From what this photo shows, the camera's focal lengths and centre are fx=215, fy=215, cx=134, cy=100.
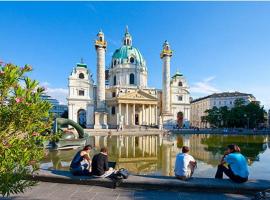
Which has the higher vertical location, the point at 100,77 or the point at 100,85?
the point at 100,77

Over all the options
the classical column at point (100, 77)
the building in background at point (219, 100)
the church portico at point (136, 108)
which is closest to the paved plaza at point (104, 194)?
the church portico at point (136, 108)

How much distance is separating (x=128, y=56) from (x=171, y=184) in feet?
209

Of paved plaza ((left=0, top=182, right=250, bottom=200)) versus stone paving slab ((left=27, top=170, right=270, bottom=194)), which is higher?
stone paving slab ((left=27, top=170, right=270, bottom=194))

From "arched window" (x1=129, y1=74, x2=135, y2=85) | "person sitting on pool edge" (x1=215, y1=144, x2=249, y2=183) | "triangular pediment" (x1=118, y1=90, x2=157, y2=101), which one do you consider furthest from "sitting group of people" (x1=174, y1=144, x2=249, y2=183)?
"arched window" (x1=129, y1=74, x2=135, y2=85)

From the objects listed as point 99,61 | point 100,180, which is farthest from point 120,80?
point 100,180

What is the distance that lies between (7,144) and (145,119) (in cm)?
6018

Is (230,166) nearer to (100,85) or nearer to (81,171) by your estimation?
(81,171)

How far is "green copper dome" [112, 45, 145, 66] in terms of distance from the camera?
67350 millimetres

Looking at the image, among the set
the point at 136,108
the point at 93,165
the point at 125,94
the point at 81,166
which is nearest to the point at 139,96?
the point at 125,94

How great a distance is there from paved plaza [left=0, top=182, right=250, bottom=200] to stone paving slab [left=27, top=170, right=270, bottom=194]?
130 millimetres

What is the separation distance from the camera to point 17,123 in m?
3.46

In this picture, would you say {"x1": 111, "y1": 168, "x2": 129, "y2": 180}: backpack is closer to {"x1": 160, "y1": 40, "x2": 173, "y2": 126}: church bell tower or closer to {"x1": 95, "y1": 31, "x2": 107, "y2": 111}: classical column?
{"x1": 95, "y1": 31, "x2": 107, "y2": 111}: classical column

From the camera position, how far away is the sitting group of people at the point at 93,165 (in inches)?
242

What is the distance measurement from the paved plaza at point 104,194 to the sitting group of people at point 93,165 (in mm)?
482
